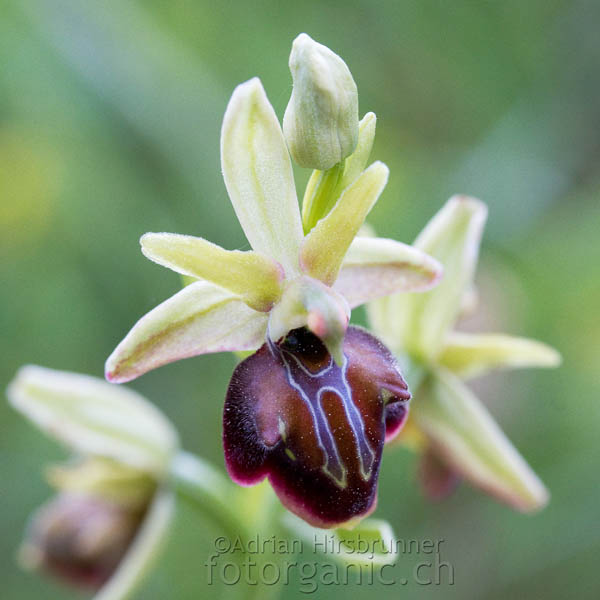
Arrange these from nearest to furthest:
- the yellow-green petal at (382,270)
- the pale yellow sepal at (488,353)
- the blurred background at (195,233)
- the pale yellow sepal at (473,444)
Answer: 1. the yellow-green petal at (382,270)
2. the pale yellow sepal at (473,444)
3. the pale yellow sepal at (488,353)
4. the blurred background at (195,233)

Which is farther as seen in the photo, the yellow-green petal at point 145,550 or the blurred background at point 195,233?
the blurred background at point 195,233

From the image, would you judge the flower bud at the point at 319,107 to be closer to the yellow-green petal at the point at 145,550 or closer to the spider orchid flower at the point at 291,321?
the spider orchid flower at the point at 291,321

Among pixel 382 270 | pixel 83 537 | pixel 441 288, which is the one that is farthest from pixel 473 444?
pixel 83 537

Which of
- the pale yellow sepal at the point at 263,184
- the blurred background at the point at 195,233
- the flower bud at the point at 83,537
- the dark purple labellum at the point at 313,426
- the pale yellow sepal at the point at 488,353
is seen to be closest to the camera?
the dark purple labellum at the point at 313,426

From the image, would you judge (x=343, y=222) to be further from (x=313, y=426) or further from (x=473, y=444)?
(x=473, y=444)

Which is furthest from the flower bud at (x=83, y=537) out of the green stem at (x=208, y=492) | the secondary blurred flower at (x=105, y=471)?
the green stem at (x=208, y=492)

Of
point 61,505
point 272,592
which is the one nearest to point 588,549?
point 272,592

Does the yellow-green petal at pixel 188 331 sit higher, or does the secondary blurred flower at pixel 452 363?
the secondary blurred flower at pixel 452 363
